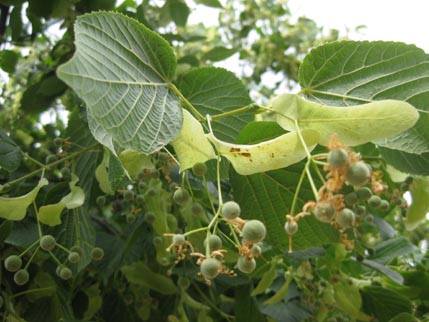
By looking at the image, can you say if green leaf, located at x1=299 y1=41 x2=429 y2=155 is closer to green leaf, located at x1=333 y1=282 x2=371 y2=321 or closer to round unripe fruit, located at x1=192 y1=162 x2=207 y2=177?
round unripe fruit, located at x1=192 y1=162 x2=207 y2=177

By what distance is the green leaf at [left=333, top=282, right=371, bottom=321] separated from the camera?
139 centimetres

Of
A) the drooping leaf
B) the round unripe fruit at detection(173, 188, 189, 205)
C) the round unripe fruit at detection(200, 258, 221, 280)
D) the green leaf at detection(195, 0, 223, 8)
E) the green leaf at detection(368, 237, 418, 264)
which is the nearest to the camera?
the round unripe fruit at detection(200, 258, 221, 280)

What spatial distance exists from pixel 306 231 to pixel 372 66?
0.36 meters

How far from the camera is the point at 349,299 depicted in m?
1.40

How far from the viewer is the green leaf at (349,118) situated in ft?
2.27

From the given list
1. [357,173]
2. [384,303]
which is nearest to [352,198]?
[357,173]

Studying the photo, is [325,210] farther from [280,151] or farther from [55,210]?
[55,210]

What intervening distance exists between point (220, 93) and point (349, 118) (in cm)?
47

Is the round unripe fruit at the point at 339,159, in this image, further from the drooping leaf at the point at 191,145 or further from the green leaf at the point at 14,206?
the green leaf at the point at 14,206

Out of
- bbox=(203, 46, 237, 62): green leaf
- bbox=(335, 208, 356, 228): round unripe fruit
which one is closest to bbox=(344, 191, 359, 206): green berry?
bbox=(335, 208, 356, 228): round unripe fruit

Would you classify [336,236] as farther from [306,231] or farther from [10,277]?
[10,277]

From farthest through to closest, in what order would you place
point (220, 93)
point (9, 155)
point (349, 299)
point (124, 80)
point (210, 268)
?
point (349, 299)
point (9, 155)
point (220, 93)
point (124, 80)
point (210, 268)

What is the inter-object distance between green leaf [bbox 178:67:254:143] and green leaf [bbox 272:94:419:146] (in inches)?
13.6

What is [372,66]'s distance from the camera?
0.96m
